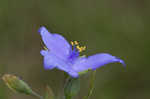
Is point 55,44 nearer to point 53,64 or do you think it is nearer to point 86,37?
point 53,64

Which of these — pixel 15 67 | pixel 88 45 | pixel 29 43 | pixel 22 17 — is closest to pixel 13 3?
pixel 22 17

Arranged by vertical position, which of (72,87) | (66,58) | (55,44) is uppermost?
(55,44)

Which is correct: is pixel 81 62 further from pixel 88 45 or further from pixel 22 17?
pixel 22 17

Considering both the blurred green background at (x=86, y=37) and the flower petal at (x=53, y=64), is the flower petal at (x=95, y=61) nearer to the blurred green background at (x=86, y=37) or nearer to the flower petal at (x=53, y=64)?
the flower petal at (x=53, y=64)

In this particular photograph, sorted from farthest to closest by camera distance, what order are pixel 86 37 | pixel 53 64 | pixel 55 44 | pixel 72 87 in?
pixel 86 37, pixel 55 44, pixel 72 87, pixel 53 64

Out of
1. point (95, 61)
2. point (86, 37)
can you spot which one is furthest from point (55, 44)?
point (86, 37)

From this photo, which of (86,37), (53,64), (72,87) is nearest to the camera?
(53,64)

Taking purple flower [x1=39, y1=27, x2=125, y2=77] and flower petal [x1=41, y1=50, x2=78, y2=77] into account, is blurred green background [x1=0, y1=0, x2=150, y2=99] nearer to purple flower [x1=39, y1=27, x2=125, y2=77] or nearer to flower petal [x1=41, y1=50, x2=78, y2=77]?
purple flower [x1=39, y1=27, x2=125, y2=77]
